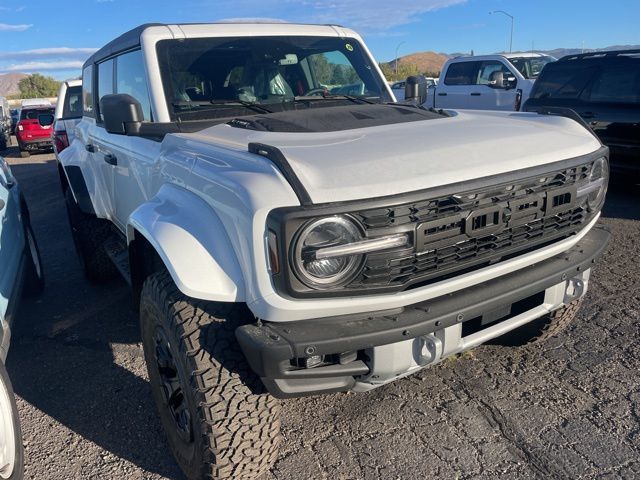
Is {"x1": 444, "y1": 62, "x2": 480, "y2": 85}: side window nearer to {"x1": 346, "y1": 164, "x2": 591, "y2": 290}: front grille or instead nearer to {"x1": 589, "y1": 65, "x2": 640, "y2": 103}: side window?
{"x1": 589, "y1": 65, "x2": 640, "y2": 103}: side window

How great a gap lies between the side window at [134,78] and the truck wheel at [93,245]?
148 centimetres

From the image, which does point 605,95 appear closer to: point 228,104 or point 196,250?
point 228,104

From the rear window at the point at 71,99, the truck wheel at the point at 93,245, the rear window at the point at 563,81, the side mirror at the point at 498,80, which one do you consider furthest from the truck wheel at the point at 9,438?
the side mirror at the point at 498,80

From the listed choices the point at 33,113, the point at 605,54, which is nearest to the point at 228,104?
the point at 605,54

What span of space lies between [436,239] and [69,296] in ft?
13.0

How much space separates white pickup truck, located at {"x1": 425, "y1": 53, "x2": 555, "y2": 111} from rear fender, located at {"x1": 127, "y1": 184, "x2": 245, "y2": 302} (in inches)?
382

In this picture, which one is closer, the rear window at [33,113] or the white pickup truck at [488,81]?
the white pickup truck at [488,81]

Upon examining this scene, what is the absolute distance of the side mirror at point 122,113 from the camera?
2.87 m

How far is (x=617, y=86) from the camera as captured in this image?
6.93m

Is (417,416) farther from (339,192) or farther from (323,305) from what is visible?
(339,192)

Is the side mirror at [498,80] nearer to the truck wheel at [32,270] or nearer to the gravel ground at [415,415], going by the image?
the gravel ground at [415,415]

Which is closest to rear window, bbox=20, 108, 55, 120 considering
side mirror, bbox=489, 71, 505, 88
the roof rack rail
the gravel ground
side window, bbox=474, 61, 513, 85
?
side window, bbox=474, 61, 513, 85

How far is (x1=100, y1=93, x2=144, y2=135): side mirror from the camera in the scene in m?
2.87

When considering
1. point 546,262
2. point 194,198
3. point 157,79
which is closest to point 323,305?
point 194,198
